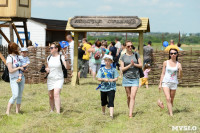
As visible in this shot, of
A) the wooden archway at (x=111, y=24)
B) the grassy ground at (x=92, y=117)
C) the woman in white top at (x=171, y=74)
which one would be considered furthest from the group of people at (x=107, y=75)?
the wooden archway at (x=111, y=24)

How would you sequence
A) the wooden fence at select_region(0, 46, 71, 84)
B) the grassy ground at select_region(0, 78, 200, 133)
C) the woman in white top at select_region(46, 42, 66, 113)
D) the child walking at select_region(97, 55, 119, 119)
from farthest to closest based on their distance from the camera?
the wooden fence at select_region(0, 46, 71, 84) → the woman in white top at select_region(46, 42, 66, 113) → the child walking at select_region(97, 55, 119, 119) → the grassy ground at select_region(0, 78, 200, 133)

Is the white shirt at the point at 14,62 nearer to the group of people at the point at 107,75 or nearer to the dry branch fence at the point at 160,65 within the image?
the group of people at the point at 107,75

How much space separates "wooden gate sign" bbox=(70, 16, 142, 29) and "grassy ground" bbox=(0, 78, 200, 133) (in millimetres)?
3485

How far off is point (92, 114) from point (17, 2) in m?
11.3

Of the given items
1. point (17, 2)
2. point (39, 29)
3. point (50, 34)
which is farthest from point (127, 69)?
point (50, 34)

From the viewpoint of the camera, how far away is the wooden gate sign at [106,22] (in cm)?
1622

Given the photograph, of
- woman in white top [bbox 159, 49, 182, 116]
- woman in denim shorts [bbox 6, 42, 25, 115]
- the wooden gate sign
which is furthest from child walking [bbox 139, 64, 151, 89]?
woman in denim shorts [bbox 6, 42, 25, 115]

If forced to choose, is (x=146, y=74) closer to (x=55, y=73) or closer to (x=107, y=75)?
(x=107, y=75)

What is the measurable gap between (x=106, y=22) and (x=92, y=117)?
25.4 feet

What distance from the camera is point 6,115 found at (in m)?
9.59

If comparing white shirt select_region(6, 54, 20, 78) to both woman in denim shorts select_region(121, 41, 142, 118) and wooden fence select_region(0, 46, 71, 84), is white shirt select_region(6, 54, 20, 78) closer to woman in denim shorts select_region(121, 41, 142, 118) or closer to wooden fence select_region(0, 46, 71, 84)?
woman in denim shorts select_region(121, 41, 142, 118)

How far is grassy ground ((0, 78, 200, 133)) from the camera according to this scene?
27.5 feet

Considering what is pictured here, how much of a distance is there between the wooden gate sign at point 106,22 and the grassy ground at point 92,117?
3485mm

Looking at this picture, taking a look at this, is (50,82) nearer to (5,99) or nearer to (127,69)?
(127,69)
